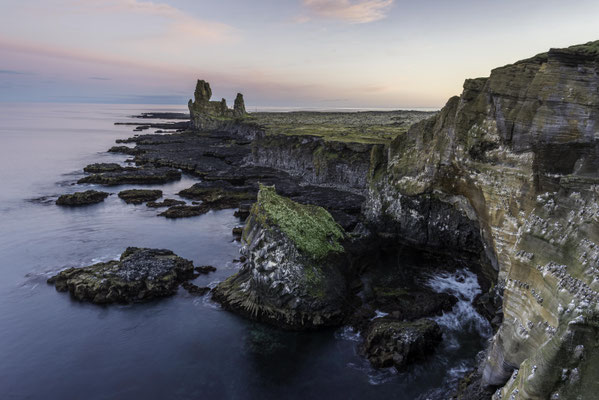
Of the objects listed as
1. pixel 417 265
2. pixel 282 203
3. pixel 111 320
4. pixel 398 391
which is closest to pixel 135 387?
pixel 111 320

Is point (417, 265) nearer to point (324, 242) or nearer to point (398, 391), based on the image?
point (324, 242)

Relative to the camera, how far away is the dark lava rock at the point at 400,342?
2183 cm

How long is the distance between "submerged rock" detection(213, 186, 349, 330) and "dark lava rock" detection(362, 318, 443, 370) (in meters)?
3.84

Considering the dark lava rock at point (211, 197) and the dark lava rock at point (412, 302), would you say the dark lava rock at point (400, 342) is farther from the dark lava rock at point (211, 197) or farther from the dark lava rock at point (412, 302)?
the dark lava rock at point (211, 197)

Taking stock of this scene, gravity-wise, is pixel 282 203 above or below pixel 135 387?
above

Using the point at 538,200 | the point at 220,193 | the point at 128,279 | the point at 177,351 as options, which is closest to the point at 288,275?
the point at 177,351

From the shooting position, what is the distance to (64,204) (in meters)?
→ 59.1

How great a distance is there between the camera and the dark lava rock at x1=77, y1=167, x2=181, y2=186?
7369 cm

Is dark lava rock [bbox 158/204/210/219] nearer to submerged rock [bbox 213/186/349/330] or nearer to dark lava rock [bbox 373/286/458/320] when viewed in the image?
submerged rock [bbox 213/186/349/330]

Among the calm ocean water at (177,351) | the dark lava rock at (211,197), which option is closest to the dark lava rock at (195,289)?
the calm ocean water at (177,351)

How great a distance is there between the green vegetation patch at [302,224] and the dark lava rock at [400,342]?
7.84 meters

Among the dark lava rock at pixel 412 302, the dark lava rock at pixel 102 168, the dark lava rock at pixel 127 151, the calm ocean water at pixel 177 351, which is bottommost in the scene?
the calm ocean water at pixel 177 351

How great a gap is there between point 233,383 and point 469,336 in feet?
54.4

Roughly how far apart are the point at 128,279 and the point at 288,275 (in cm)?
1524
